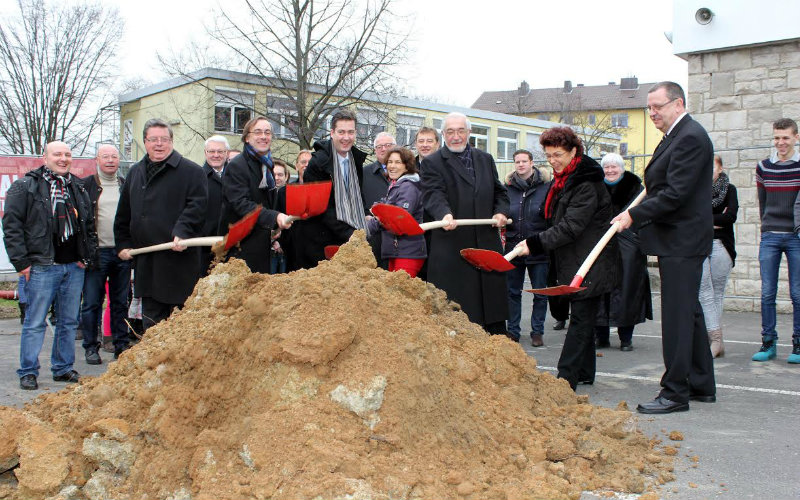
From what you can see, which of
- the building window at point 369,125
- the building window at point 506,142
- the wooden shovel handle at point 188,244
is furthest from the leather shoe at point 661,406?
the building window at point 506,142

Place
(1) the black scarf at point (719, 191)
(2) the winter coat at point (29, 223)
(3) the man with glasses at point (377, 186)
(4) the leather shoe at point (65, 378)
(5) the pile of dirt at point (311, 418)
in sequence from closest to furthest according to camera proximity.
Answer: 1. (5) the pile of dirt at point (311, 418)
2. (2) the winter coat at point (29, 223)
3. (4) the leather shoe at point (65, 378)
4. (3) the man with glasses at point (377, 186)
5. (1) the black scarf at point (719, 191)

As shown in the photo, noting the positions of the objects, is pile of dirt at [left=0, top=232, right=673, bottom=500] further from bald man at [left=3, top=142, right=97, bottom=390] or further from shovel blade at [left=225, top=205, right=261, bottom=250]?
bald man at [left=3, top=142, right=97, bottom=390]

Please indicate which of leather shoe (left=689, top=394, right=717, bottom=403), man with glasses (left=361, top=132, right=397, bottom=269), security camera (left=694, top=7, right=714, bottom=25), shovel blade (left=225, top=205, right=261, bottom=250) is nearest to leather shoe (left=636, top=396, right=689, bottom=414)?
leather shoe (left=689, top=394, right=717, bottom=403)

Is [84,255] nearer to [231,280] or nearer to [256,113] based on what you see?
[231,280]

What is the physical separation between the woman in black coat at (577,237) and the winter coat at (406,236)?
105 cm

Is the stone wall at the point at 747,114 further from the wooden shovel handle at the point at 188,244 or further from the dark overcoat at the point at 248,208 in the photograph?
the wooden shovel handle at the point at 188,244

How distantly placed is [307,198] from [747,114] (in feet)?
26.5

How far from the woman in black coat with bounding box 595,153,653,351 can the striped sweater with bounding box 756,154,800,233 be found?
1238 millimetres

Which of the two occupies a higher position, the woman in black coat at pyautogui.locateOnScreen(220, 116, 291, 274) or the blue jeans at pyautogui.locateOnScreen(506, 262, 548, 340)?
the woman in black coat at pyautogui.locateOnScreen(220, 116, 291, 274)

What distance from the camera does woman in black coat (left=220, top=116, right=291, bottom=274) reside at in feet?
17.9

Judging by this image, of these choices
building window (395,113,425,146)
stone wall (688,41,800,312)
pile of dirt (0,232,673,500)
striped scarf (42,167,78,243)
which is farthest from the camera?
building window (395,113,425,146)

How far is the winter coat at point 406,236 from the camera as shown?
612cm

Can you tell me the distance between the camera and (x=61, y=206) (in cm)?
601

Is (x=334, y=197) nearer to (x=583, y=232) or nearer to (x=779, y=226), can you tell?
(x=583, y=232)
